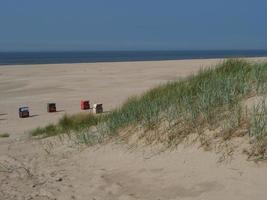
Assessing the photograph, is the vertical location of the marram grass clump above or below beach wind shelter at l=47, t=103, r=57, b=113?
above

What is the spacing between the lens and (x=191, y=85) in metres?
8.44

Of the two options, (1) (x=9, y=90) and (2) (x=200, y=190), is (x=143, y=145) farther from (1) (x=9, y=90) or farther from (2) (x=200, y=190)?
(1) (x=9, y=90)

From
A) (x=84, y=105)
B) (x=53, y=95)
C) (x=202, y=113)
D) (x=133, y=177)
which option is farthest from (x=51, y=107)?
(x=133, y=177)

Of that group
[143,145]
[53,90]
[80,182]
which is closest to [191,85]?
[143,145]

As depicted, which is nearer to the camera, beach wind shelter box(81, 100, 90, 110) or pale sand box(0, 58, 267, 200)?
pale sand box(0, 58, 267, 200)

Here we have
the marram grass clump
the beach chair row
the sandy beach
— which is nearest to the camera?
the marram grass clump

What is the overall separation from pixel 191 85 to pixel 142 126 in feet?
4.79

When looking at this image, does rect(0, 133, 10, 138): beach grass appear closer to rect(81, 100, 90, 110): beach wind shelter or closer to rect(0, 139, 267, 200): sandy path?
rect(0, 139, 267, 200): sandy path

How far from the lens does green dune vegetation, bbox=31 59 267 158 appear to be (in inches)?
233

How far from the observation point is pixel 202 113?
6621mm

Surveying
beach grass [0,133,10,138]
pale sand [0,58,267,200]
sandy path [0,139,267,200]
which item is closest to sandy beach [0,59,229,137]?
beach grass [0,133,10,138]

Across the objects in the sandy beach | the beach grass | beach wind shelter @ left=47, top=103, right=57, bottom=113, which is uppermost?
A: the beach grass

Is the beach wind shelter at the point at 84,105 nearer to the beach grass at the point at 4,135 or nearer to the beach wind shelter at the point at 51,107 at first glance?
the beach wind shelter at the point at 51,107

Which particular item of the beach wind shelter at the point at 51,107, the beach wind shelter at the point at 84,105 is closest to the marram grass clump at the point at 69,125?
the beach wind shelter at the point at 84,105
